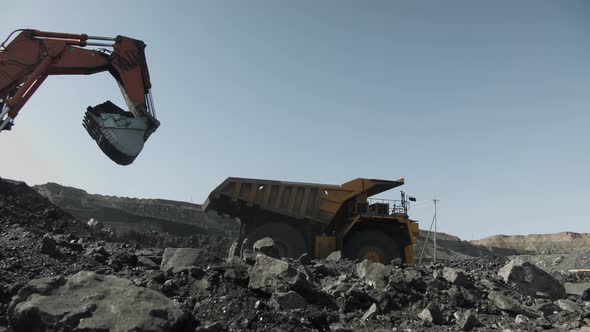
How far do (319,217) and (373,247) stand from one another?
1.59 metres

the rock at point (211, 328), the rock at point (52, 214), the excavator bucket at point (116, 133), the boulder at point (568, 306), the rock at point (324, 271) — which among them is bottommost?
the rock at point (211, 328)

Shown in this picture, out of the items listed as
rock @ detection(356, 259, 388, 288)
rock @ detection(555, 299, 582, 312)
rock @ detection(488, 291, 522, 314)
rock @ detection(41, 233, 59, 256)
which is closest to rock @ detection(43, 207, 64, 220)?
rock @ detection(41, 233, 59, 256)

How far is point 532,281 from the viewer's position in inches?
297

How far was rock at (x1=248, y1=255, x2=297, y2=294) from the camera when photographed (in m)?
5.50

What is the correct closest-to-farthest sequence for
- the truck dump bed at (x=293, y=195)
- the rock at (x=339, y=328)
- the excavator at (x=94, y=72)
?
the rock at (x=339, y=328) < the excavator at (x=94, y=72) < the truck dump bed at (x=293, y=195)

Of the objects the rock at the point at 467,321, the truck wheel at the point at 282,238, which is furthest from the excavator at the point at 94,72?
the rock at the point at 467,321

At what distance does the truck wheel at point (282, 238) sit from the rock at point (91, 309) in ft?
21.1

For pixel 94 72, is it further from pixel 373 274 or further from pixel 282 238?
pixel 373 274

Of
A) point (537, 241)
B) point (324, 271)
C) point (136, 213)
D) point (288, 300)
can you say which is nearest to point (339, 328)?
point (288, 300)

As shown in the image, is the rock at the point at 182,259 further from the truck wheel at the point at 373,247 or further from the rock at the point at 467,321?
the truck wheel at the point at 373,247

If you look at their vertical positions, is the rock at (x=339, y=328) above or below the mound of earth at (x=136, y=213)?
below

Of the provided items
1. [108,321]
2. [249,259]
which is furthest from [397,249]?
[108,321]

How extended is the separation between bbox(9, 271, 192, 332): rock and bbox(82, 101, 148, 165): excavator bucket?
5.04m

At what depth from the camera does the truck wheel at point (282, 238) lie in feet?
36.0
